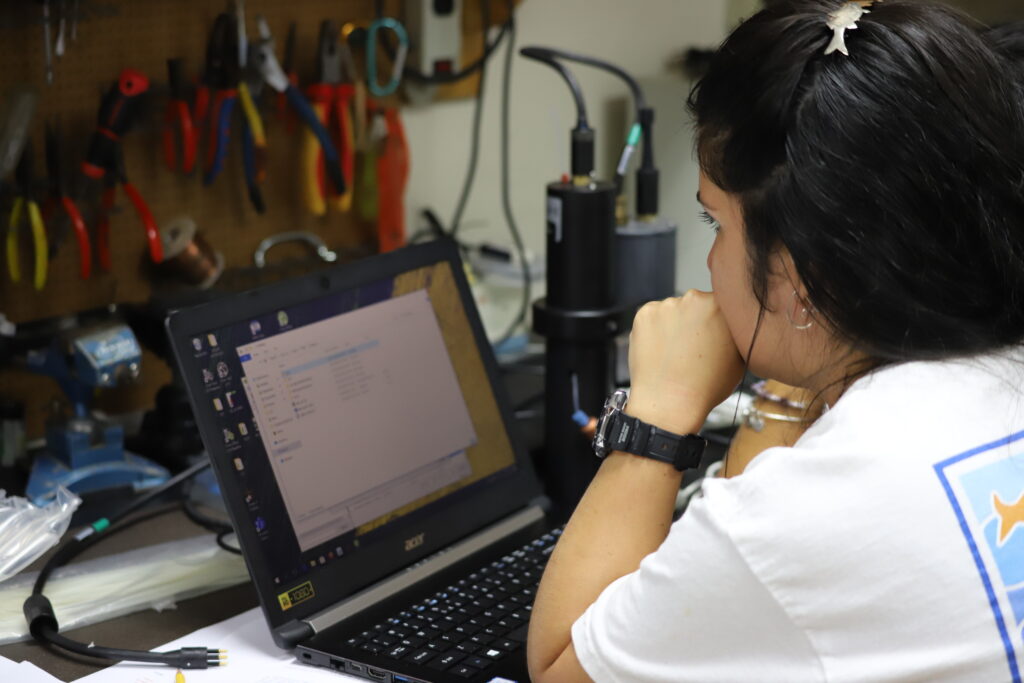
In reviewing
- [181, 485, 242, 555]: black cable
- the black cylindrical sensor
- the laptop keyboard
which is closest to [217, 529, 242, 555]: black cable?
[181, 485, 242, 555]: black cable

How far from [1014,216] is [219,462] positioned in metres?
0.65

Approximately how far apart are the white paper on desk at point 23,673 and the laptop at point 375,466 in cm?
18

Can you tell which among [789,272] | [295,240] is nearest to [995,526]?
[789,272]

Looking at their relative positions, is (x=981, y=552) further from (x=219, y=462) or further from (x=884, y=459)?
(x=219, y=462)

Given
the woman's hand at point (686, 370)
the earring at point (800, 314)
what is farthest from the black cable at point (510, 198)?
the earring at point (800, 314)

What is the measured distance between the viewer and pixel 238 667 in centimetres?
100

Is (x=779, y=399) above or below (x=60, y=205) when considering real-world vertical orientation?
below

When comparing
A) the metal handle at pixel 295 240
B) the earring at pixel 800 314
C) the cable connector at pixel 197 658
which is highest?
the earring at pixel 800 314

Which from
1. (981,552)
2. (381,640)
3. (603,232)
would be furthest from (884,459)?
(603,232)

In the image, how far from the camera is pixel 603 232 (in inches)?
52.6

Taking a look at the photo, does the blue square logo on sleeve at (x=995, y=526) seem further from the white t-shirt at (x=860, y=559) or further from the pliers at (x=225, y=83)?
the pliers at (x=225, y=83)

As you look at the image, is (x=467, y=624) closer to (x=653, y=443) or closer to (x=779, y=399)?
(x=653, y=443)

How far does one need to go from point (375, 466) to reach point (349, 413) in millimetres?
59

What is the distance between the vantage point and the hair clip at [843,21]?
2.55 ft
